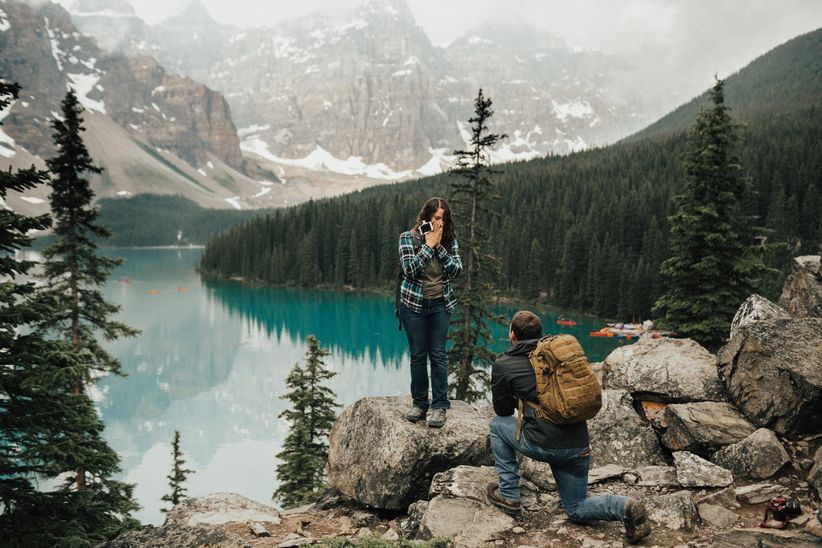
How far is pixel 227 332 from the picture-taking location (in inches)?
2680

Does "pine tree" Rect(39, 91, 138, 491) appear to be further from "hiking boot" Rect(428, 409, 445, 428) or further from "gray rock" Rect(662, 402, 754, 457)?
"gray rock" Rect(662, 402, 754, 457)

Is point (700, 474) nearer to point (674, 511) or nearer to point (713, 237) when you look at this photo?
point (674, 511)

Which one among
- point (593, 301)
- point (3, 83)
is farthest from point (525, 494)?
point (593, 301)

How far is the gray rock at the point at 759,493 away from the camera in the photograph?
6.26 metres

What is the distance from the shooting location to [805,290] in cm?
1092

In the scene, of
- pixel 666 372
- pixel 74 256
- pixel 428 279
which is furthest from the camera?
pixel 74 256

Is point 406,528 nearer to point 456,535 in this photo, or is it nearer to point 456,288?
point 456,535

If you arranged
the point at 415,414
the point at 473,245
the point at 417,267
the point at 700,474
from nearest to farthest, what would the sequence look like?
the point at 417,267 < the point at 700,474 < the point at 415,414 < the point at 473,245

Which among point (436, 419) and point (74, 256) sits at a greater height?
point (74, 256)

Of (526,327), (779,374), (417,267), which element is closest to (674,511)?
(526,327)

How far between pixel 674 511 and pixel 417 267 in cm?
401

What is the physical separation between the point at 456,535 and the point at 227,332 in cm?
6698

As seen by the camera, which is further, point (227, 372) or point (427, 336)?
point (227, 372)

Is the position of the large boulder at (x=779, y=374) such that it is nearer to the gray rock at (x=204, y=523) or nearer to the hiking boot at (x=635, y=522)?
the hiking boot at (x=635, y=522)
